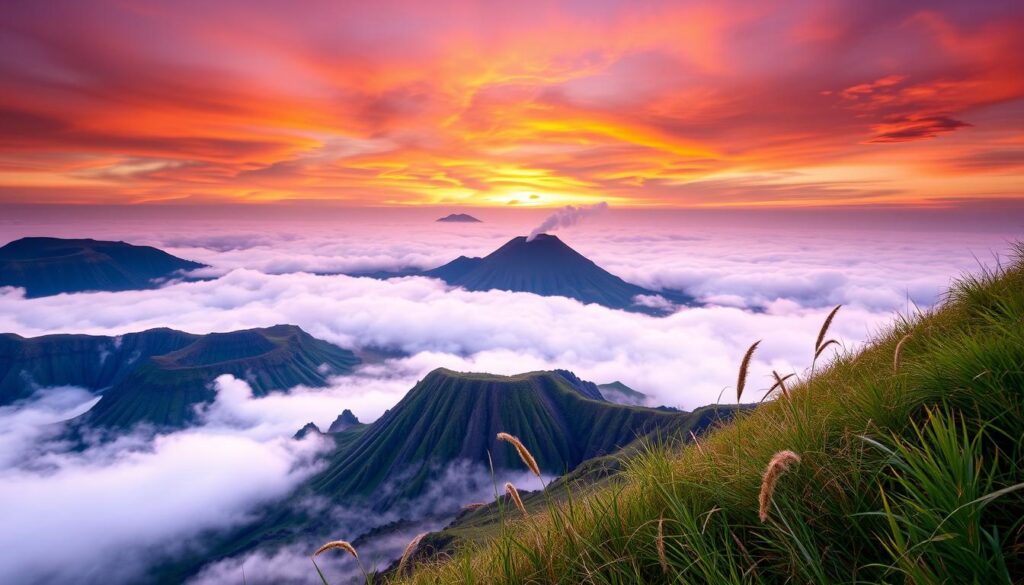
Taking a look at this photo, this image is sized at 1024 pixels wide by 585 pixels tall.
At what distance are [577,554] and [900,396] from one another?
9.61 feet

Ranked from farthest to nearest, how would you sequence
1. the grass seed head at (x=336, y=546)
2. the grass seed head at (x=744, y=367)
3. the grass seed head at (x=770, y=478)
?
the grass seed head at (x=744, y=367), the grass seed head at (x=336, y=546), the grass seed head at (x=770, y=478)

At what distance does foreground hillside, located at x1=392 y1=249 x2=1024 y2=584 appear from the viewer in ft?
7.05

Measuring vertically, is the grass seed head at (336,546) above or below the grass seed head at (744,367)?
below

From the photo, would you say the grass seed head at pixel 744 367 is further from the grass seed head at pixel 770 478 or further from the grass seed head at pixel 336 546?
the grass seed head at pixel 336 546

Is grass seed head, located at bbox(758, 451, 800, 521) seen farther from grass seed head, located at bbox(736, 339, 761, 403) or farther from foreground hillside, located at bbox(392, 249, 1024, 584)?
grass seed head, located at bbox(736, 339, 761, 403)

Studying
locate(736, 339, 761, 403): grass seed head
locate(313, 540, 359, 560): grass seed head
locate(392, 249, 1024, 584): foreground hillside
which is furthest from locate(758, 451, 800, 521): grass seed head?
locate(313, 540, 359, 560): grass seed head

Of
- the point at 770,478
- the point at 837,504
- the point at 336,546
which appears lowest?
the point at 336,546

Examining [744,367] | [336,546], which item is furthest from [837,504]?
[336,546]

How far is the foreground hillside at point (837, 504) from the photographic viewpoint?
7.05ft

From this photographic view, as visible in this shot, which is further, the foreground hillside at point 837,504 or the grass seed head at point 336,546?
the grass seed head at point 336,546

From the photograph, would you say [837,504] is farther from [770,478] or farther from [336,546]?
[336,546]

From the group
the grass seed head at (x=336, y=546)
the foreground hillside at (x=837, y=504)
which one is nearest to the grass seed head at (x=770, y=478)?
the foreground hillside at (x=837, y=504)

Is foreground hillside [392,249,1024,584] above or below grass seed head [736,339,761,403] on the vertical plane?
below

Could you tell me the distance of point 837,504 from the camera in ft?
9.46
